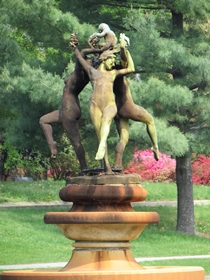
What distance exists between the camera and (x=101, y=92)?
11.1 metres

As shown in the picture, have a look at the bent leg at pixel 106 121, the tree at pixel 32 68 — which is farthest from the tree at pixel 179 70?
the bent leg at pixel 106 121

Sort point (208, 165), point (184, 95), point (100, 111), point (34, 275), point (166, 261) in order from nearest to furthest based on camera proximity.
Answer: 1. point (34, 275)
2. point (100, 111)
3. point (166, 261)
4. point (184, 95)
5. point (208, 165)

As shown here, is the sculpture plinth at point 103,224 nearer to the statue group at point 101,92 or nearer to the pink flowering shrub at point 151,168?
the statue group at point 101,92

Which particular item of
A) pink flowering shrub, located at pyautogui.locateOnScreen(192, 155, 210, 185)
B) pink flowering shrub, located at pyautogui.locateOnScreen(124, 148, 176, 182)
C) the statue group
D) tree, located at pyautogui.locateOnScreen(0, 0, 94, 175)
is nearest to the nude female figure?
the statue group

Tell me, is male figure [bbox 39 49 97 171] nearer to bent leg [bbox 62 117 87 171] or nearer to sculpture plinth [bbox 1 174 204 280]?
bent leg [bbox 62 117 87 171]

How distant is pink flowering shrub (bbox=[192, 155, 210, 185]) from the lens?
33500 mm

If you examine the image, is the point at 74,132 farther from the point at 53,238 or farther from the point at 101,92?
the point at 53,238

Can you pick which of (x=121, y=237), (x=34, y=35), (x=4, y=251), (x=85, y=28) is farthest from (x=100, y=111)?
(x=34, y=35)

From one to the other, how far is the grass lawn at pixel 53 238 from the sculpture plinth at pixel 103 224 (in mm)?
6794

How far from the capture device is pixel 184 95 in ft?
71.1

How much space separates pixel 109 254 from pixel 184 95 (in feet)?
37.8

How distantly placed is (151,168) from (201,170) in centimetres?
194

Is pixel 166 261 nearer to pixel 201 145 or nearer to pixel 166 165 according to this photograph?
pixel 201 145

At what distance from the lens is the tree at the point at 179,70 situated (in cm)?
2177
